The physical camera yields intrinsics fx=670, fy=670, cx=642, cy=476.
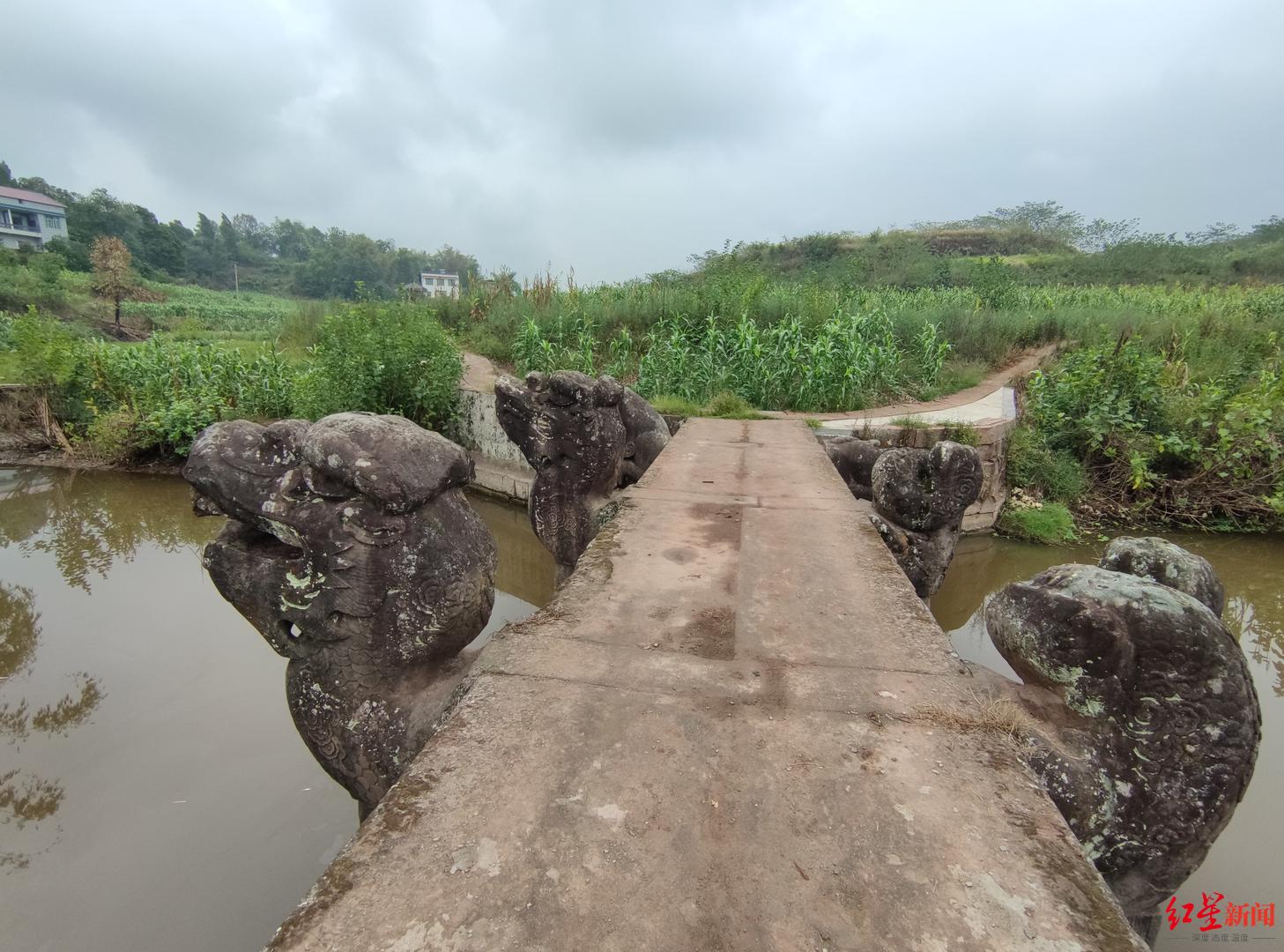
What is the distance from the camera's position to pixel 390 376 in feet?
25.6

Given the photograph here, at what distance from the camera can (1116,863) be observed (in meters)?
1.41

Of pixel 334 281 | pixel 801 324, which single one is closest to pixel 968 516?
pixel 801 324

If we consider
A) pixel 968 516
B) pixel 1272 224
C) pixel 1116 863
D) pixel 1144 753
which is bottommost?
pixel 968 516

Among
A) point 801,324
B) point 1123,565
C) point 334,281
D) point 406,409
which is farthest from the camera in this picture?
point 334,281

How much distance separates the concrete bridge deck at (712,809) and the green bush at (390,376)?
654 cm

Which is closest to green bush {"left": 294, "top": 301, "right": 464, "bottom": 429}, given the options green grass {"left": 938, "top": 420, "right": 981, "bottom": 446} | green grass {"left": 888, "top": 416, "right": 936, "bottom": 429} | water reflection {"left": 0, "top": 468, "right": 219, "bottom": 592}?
water reflection {"left": 0, "top": 468, "right": 219, "bottom": 592}

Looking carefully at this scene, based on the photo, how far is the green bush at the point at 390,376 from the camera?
7.74m

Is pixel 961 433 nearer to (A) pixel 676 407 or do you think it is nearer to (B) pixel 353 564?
(A) pixel 676 407

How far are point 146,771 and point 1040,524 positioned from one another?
6.90 m

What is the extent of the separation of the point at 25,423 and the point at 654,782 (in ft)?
38.4

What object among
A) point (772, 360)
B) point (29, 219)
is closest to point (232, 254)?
point (29, 219)

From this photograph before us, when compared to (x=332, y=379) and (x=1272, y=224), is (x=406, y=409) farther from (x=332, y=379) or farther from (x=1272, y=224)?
(x=1272, y=224)

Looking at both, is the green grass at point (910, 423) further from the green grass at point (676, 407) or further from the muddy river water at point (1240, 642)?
the green grass at point (676, 407)

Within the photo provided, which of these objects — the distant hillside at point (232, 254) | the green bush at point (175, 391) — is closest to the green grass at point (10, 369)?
the green bush at point (175, 391)
